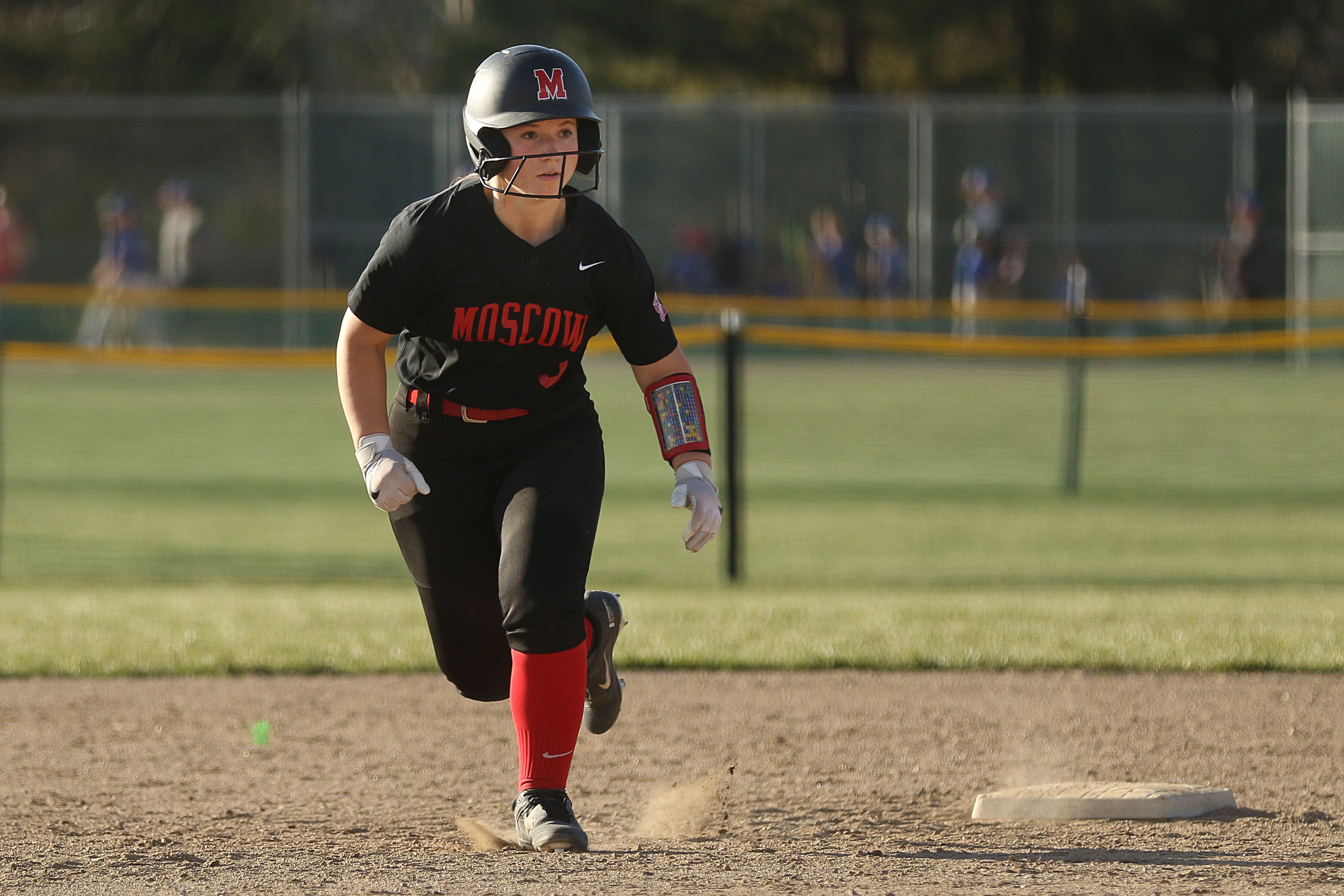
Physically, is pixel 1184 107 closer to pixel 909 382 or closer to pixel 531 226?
pixel 909 382

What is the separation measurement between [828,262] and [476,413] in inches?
679

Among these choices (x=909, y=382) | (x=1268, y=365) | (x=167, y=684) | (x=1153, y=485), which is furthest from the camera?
(x=909, y=382)

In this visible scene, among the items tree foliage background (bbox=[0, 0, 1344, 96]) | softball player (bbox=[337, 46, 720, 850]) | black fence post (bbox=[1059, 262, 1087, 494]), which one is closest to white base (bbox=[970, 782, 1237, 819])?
softball player (bbox=[337, 46, 720, 850])

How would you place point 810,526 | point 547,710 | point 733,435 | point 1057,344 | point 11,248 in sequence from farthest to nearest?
1. point 11,248
2. point 1057,344
3. point 810,526
4. point 733,435
5. point 547,710

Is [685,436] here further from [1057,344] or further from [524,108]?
[1057,344]

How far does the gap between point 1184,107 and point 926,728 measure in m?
16.0

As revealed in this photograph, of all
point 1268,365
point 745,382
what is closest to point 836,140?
point 745,382

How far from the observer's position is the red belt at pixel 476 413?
4465 mm

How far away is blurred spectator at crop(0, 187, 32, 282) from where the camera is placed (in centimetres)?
2223

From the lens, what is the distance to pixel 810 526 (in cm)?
1175

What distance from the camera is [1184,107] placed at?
20.3 metres

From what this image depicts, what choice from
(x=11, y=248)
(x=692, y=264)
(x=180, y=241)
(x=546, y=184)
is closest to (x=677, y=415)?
(x=546, y=184)

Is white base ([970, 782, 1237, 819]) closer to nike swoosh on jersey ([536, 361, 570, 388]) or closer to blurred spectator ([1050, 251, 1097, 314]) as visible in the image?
nike swoosh on jersey ([536, 361, 570, 388])

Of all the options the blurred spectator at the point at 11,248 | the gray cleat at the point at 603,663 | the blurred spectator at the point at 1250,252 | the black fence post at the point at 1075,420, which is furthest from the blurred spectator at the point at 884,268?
the gray cleat at the point at 603,663
